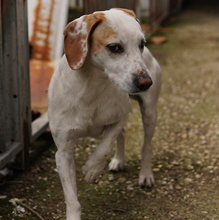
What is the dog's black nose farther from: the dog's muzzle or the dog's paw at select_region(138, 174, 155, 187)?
the dog's paw at select_region(138, 174, 155, 187)

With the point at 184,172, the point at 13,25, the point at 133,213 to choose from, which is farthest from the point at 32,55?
the point at 133,213

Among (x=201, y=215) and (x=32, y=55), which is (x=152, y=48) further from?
(x=201, y=215)

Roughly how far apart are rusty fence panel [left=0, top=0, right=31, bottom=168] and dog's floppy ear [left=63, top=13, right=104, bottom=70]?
3.51 ft

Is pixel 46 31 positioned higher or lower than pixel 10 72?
lower

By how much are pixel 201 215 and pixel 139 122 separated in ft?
6.99

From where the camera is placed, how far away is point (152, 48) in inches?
355

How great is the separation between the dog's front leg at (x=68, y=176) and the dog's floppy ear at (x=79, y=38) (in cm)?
62

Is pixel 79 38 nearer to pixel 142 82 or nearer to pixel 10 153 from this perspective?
pixel 142 82

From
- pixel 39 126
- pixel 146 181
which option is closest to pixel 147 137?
pixel 146 181

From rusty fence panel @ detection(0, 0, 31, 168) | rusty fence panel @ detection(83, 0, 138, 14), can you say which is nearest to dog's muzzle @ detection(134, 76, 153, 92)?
rusty fence panel @ detection(0, 0, 31, 168)

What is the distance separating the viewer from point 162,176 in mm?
4133

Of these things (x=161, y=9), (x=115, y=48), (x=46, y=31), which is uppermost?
(x=115, y=48)

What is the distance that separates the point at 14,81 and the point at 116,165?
1.16 metres

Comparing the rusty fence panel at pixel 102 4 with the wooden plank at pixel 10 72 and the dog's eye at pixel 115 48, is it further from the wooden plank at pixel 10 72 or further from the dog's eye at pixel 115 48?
the dog's eye at pixel 115 48
